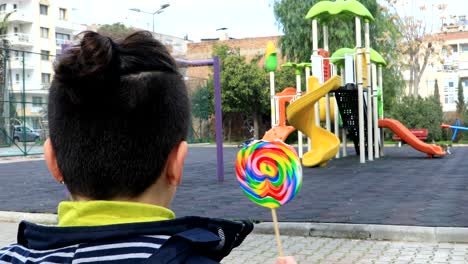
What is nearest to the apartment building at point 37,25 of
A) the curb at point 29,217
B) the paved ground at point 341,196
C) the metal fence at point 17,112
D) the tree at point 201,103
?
the tree at point 201,103

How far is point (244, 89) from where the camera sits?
3928 centimetres

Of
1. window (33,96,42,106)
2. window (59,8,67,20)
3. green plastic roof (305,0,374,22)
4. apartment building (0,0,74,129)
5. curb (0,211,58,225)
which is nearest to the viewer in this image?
curb (0,211,58,225)

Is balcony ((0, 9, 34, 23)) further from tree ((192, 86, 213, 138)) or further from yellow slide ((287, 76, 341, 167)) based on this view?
yellow slide ((287, 76, 341, 167))

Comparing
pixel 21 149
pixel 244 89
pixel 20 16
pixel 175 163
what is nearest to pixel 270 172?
pixel 175 163

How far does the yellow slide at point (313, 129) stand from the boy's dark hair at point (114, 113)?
13861 millimetres

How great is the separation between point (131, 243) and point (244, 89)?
38.2 metres

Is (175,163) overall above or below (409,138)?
above

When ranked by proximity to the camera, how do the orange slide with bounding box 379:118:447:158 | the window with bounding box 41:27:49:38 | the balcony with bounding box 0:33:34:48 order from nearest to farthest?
the orange slide with bounding box 379:118:447:158, the balcony with bounding box 0:33:34:48, the window with bounding box 41:27:49:38

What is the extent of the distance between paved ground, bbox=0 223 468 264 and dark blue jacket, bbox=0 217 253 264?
4268 mm

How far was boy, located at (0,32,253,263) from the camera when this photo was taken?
1.24 meters

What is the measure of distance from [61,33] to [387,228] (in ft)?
202

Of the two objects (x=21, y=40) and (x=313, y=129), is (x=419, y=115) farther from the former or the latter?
(x=21, y=40)

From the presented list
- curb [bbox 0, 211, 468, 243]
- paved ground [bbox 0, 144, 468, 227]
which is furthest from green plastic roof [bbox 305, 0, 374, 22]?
curb [bbox 0, 211, 468, 243]

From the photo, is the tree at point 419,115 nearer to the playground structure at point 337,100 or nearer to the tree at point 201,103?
the playground structure at point 337,100
